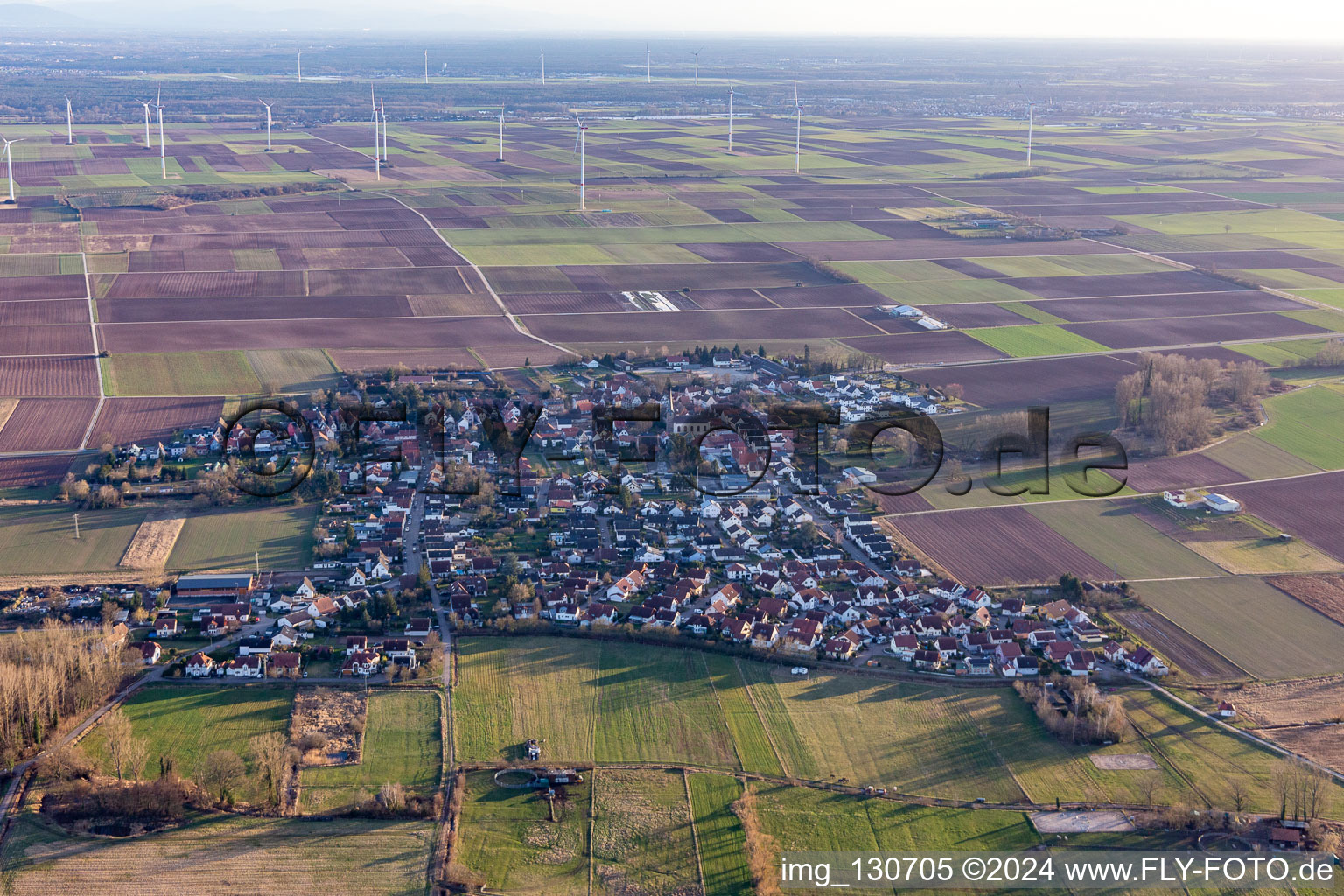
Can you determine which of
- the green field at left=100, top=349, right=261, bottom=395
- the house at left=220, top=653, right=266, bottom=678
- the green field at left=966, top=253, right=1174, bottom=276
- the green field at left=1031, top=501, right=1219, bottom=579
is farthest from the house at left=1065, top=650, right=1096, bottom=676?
the green field at left=966, top=253, right=1174, bottom=276

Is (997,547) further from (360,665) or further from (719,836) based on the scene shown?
A: (360,665)

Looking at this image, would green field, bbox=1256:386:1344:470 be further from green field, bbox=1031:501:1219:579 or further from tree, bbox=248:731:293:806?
tree, bbox=248:731:293:806

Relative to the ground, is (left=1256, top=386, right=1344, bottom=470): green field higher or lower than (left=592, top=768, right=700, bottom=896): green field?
higher

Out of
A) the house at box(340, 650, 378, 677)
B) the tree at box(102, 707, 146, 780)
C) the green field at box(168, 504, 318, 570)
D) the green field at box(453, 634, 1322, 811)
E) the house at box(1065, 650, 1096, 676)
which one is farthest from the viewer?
the green field at box(168, 504, 318, 570)

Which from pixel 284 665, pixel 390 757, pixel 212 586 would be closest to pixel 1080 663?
pixel 390 757

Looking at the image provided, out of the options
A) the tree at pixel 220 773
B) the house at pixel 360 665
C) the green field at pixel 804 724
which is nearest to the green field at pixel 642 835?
the green field at pixel 804 724

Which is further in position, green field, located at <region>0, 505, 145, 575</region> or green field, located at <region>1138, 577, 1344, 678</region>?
green field, located at <region>0, 505, 145, 575</region>

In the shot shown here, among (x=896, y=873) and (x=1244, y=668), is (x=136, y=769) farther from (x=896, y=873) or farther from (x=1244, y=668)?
(x=1244, y=668)

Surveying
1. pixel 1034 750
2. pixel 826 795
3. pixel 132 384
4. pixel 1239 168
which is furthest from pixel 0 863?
pixel 1239 168

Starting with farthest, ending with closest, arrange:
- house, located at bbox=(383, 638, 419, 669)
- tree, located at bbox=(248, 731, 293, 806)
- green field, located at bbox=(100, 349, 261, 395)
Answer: green field, located at bbox=(100, 349, 261, 395) → house, located at bbox=(383, 638, 419, 669) → tree, located at bbox=(248, 731, 293, 806)
